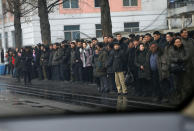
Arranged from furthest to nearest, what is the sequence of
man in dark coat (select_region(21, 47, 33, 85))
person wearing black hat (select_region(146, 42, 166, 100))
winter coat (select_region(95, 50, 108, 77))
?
man in dark coat (select_region(21, 47, 33, 85))
winter coat (select_region(95, 50, 108, 77))
person wearing black hat (select_region(146, 42, 166, 100))

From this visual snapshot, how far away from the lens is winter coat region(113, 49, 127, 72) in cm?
1423

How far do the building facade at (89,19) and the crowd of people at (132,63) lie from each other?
17.0m

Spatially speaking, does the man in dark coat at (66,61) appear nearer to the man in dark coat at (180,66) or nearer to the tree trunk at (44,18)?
the tree trunk at (44,18)

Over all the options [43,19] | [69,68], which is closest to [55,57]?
[69,68]

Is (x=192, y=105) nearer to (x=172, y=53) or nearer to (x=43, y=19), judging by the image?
(x=172, y=53)

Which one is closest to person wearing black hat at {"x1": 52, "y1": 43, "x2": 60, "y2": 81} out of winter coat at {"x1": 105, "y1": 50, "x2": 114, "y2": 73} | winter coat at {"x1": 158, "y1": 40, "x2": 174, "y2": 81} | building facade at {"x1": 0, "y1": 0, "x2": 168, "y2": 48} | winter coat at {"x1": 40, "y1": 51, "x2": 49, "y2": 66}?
winter coat at {"x1": 40, "y1": 51, "x2": 49, "y2": 66}

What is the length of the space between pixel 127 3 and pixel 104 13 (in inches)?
908

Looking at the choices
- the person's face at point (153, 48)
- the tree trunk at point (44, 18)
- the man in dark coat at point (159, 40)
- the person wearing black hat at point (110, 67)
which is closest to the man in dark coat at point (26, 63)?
the tree trunk at point (44, 18)

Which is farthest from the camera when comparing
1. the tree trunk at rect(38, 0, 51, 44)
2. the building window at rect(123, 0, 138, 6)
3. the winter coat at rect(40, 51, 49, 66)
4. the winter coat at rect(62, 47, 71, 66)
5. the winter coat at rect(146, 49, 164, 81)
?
the building window at rect(123, 0, 138, 6)

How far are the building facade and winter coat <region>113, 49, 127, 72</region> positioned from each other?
23.5 meters

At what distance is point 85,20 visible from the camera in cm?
3950

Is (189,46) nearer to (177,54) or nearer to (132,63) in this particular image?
(177,54)

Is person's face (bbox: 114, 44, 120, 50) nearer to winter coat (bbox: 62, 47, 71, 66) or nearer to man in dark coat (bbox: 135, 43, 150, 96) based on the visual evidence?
man in dark coat (bbox: 135, 43, 150, 96)

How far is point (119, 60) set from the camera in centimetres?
1422
